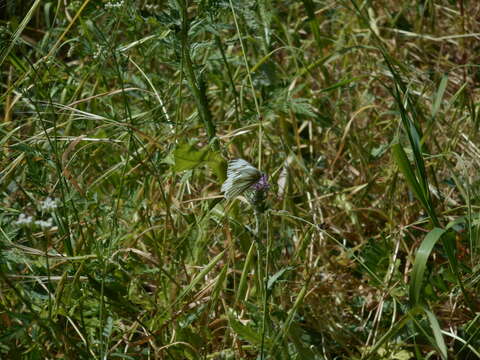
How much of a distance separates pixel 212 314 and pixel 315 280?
0.29 m

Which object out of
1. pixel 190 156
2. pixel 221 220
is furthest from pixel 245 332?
pixel 190 156

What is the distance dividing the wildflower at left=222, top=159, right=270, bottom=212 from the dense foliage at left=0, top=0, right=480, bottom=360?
1 centimetres

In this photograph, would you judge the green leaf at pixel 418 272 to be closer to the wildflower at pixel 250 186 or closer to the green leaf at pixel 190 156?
the wildflower at pixel 250 186

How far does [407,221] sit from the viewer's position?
190cm

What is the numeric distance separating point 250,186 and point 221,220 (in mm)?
333

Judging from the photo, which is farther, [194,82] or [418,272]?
[194,82]

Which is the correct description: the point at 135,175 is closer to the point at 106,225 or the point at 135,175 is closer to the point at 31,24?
the point at 106,225

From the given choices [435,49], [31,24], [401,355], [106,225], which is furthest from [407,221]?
[31,24]

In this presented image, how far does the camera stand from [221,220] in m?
1.52

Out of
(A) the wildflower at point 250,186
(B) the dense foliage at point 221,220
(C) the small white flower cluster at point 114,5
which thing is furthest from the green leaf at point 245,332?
(C) the small white flower cluster at point 114,5

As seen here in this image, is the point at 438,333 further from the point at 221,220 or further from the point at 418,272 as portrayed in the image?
the point at 221,220

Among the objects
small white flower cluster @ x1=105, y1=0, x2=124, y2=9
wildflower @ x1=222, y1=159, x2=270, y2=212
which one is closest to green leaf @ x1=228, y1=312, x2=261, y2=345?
wildflower @ x1=222, y1=159, x2=270, y2=212

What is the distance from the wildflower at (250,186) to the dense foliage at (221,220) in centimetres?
1

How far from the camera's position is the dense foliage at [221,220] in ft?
4.62
